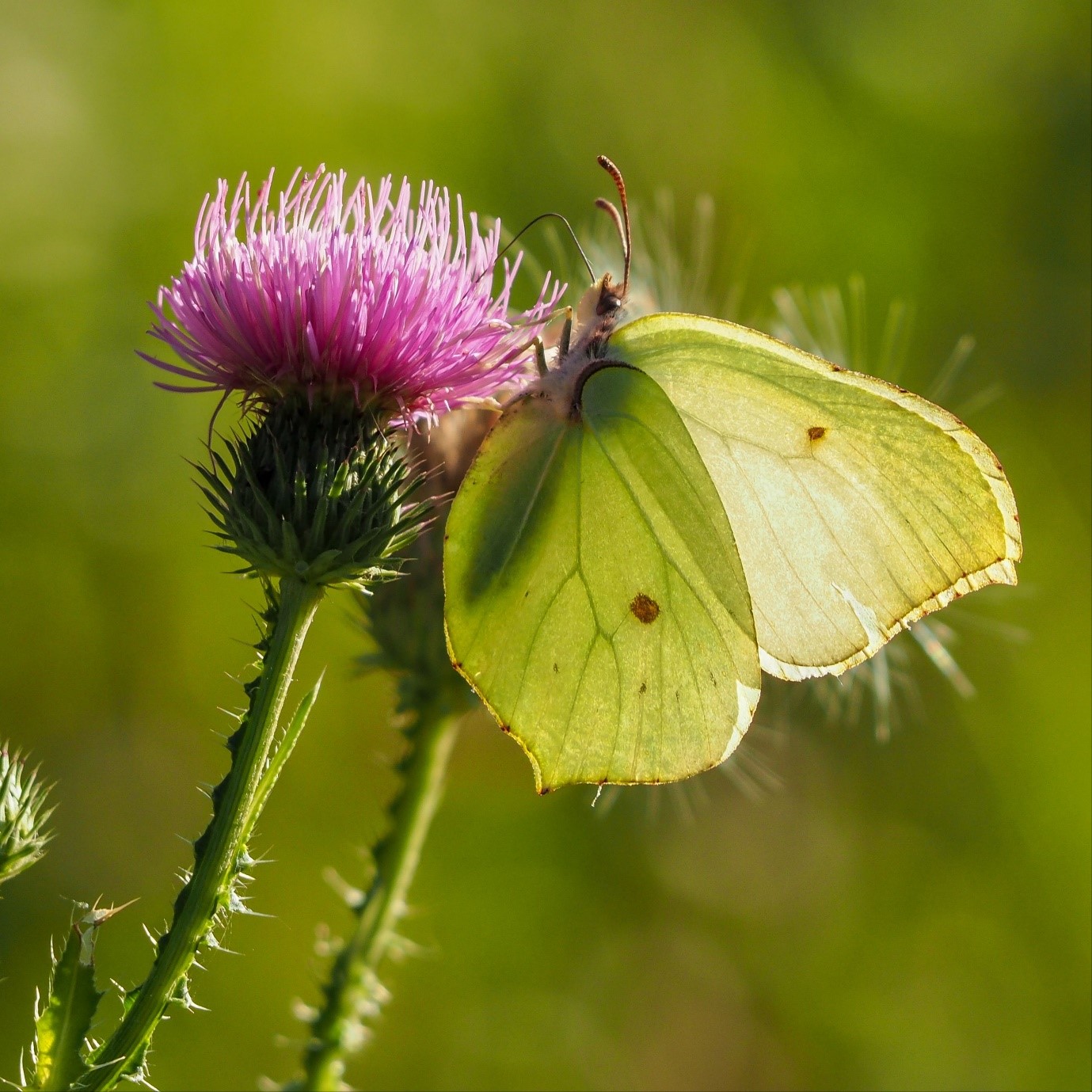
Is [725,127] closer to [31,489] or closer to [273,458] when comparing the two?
[31,489]

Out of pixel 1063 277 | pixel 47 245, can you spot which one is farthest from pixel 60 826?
pixel 1063 277

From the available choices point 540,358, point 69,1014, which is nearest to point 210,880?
point 69,1014

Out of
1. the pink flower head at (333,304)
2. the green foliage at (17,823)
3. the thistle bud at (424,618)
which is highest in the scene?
the pink flower head at (333,304)

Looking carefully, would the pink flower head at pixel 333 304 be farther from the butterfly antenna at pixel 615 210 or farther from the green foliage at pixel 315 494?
the butterfly antenna at pixel 615 210

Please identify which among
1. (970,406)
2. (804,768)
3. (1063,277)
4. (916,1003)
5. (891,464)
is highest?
(1063,277)

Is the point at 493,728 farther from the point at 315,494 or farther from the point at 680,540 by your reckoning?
the point at 315,494

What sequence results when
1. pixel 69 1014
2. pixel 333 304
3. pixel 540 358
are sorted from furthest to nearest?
pixel 540 358, pixel 333 304, pixel 69 1014

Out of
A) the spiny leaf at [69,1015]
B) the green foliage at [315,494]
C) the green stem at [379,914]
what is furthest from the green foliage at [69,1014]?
the green stem at [379,914]
